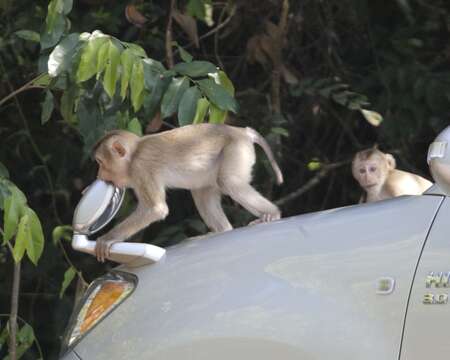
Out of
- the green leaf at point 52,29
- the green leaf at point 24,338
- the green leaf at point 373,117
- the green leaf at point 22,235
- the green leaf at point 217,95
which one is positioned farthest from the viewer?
the green leaf at point 373,117

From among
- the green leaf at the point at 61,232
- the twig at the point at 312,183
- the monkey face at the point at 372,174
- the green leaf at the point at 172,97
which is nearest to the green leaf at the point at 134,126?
the green leaf at the point at 172,97

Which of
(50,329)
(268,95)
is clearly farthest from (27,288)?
(268,95)

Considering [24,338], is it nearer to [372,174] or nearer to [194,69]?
[194,69]

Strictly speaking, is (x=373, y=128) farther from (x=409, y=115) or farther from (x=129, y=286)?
(x=129, y=286)

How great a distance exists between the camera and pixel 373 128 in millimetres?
8047

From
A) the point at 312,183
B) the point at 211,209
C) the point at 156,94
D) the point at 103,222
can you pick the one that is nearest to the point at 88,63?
the point at 156,94

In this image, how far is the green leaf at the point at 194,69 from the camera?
5305 mm

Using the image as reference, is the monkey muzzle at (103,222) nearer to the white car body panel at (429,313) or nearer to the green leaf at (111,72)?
the white car body panel at (429,313)

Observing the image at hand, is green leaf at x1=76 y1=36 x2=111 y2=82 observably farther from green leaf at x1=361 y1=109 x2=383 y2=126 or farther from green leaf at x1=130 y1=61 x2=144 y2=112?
green leaf at x1=361 y1=109 x2=383 y2=126

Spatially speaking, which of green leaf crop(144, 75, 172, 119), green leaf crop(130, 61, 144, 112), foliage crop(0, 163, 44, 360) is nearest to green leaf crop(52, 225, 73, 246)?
foliage crop(0, 163, 44, 360)

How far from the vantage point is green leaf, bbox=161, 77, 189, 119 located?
5.13 m

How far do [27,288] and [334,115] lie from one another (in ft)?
8.35

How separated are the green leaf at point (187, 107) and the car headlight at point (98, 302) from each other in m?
1.62

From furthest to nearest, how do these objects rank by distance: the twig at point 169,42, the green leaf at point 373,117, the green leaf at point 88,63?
1. the green leaf at point 373,117
2. the twig at point 169,42
3. the green leaf at point 88,63
